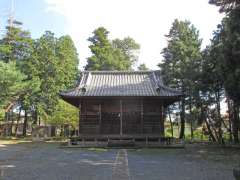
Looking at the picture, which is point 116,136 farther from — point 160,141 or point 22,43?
point 22,43

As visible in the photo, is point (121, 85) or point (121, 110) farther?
point (121, 85)

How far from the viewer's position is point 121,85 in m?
24.7

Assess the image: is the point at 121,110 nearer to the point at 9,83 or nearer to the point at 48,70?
the point at 9,83

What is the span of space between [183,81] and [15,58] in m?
23.3

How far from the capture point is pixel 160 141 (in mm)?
21766

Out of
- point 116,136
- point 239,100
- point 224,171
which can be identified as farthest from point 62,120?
point 224,171

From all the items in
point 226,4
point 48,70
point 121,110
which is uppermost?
point 48,70

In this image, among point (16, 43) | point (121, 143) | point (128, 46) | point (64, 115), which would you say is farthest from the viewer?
point (128, 46)

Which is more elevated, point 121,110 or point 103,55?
point 103,55

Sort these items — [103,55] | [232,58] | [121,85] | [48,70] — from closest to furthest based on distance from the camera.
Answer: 1. [232,58]
2. [121,85]
3. [48,70]
4. [103,55]

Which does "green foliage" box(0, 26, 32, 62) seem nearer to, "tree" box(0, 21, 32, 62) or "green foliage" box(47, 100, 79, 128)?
"tree" box(0, 21, 32, 62)

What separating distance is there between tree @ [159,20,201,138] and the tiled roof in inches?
307

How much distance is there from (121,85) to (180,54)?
14905 millimetres

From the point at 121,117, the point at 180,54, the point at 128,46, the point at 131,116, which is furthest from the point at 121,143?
the point at 128,46
